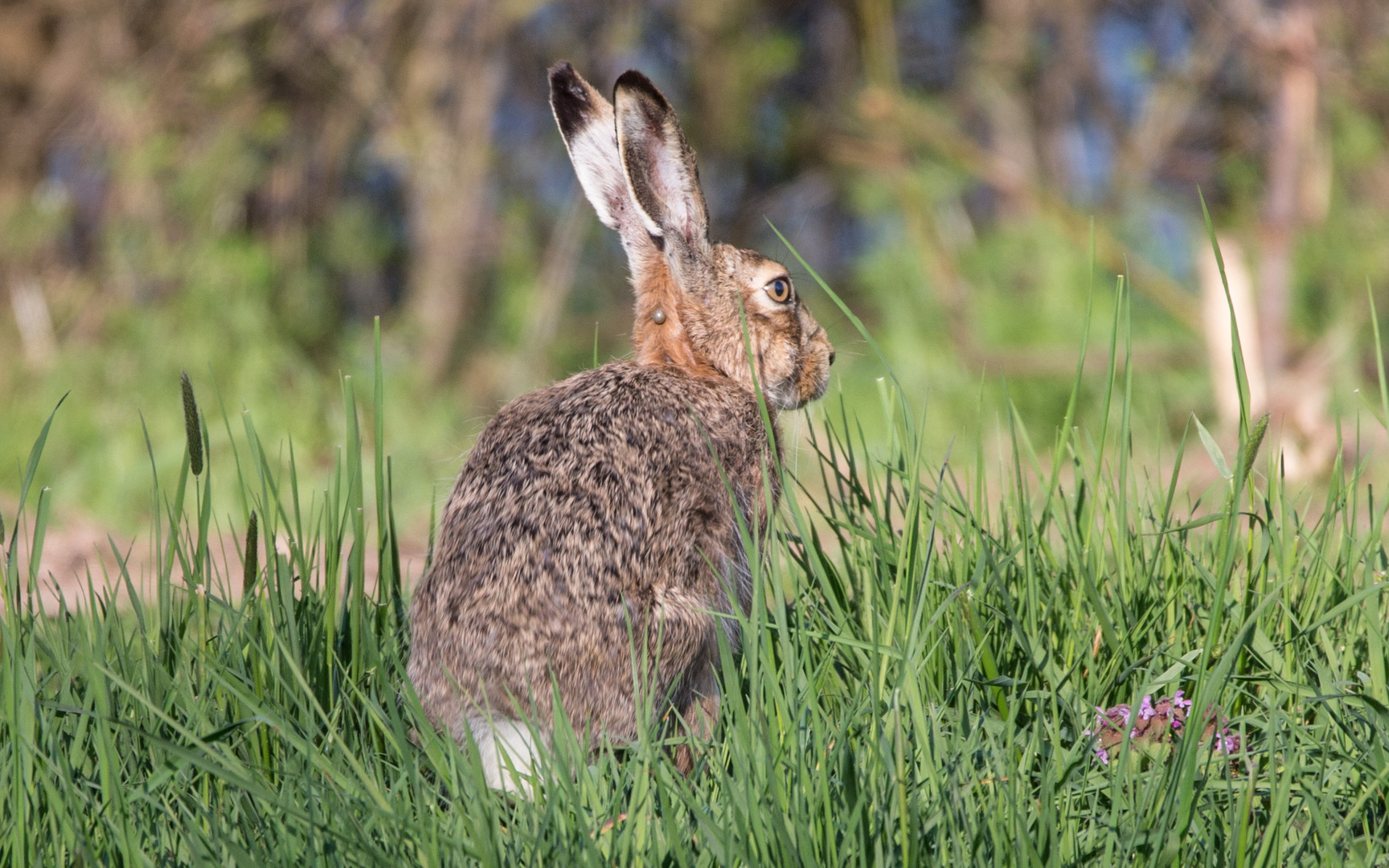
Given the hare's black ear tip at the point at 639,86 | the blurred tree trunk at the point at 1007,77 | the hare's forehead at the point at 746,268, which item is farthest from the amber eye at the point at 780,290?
the blurred tree trunk at the point at 1007,77

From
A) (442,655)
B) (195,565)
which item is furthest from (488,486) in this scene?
(195,565)

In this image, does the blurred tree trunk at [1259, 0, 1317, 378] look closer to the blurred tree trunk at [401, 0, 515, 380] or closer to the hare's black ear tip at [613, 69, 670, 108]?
the hare's black ear tip at [613, 69, 670, 108]

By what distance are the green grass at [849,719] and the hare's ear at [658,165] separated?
72 centimetres

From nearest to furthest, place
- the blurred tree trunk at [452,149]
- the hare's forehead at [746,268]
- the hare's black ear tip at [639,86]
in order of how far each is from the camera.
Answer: the hare's black ear tip at [639,86]
the hare's forehead at [746,268]
the blurred tree trunk at [452,149]

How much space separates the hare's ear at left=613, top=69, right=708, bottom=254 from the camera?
10.1 feet

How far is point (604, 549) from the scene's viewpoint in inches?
101

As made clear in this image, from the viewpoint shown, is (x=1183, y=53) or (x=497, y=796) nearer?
(x=497, y=796)

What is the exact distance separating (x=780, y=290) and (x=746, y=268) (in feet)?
0.35

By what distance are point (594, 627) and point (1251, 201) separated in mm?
7085

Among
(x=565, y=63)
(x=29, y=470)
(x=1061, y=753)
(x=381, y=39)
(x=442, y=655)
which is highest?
(x=381, y=39)

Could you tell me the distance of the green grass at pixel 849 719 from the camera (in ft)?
6.31

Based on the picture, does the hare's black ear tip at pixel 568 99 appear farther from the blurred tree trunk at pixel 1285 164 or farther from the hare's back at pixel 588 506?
the blurred tree trunk at pixel 1285 164

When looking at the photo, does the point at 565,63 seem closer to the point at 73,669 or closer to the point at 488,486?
the point at 488,486

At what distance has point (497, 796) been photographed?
2.23 m
